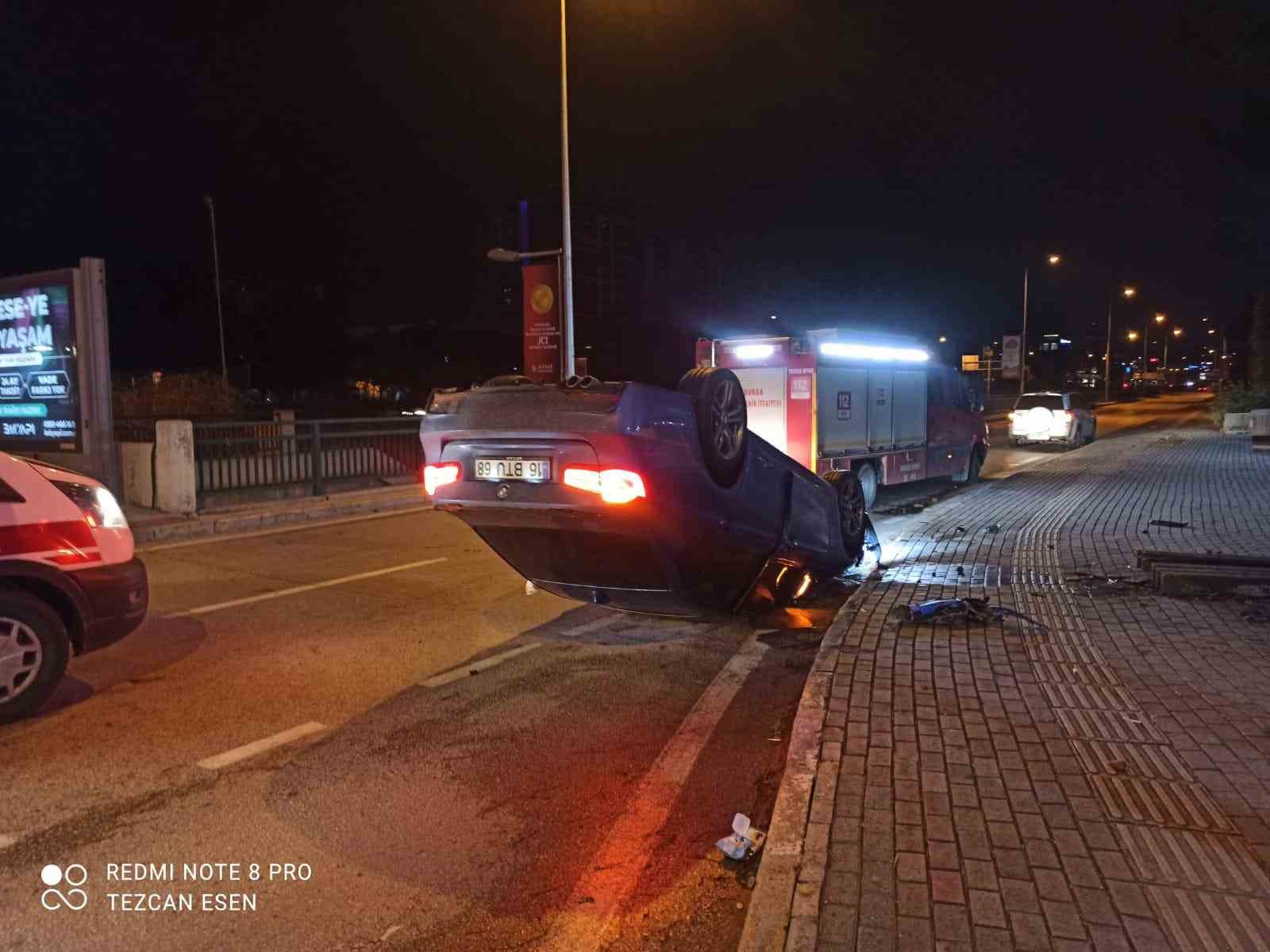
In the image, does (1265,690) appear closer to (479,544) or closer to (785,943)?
(785,943)

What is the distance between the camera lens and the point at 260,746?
16.0 ft

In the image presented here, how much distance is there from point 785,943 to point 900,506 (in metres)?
12.2

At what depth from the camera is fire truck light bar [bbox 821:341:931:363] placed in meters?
12.8

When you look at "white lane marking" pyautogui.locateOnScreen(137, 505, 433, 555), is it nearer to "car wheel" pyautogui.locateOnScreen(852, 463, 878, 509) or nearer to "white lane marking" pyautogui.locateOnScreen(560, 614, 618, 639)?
"white lane marking" pyautogui.locateOnScreen(560, 614, 618, 639)

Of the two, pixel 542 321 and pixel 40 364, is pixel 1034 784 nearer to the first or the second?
pixel 542 321

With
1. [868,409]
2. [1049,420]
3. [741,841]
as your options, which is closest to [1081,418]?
[1049,420]

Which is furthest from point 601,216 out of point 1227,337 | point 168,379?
point 168,379

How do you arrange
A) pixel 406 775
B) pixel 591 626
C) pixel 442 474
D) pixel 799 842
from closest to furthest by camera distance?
pixel 799 842 < pixel 406 775 < pixel 442 474 < pixel 591 626

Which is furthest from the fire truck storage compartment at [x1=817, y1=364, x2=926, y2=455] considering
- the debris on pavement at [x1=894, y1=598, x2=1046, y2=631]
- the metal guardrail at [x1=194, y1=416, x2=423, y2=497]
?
the metal guardrail at [x1=194, y1=416, x2=423, y2=497]

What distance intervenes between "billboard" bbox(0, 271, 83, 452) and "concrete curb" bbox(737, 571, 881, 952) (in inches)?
481

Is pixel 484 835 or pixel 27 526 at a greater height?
pixel 27 526

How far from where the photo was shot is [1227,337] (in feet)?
152

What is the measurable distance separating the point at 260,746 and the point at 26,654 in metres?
1.57

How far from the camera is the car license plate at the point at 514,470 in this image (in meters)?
5.49
